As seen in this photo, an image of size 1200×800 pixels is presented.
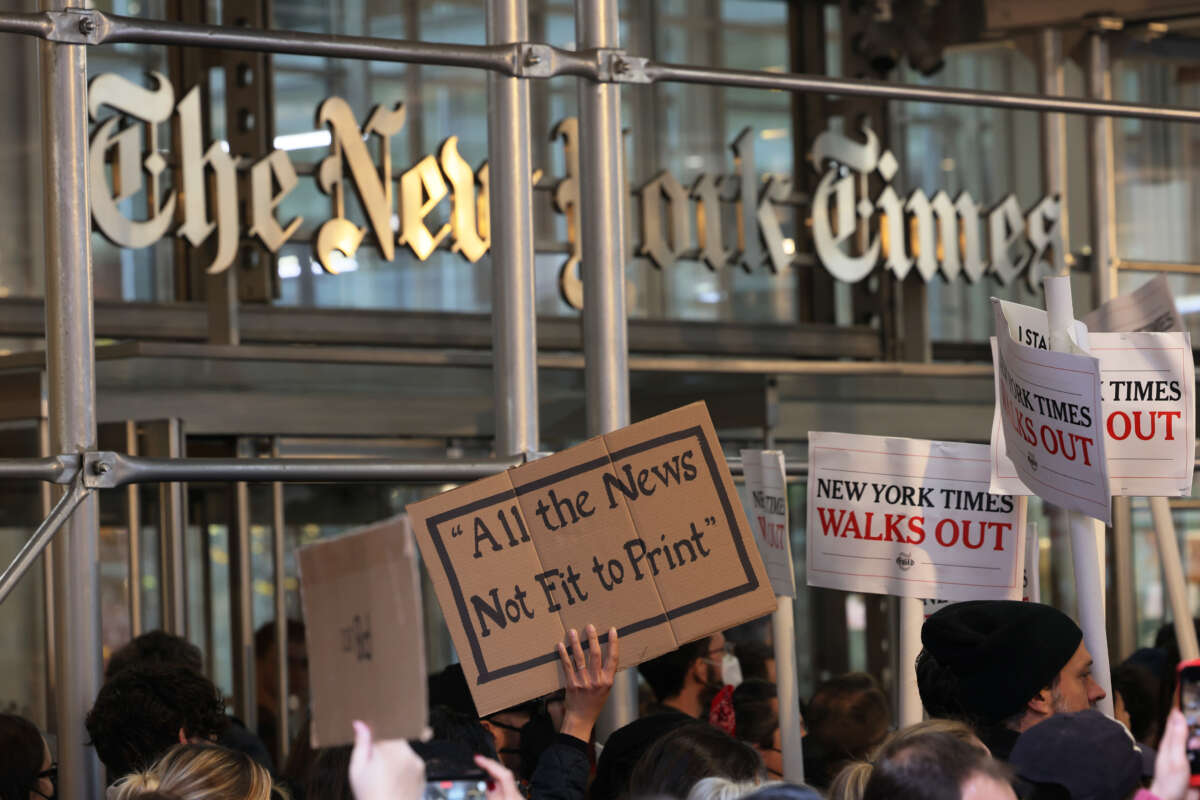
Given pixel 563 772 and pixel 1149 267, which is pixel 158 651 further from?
pixel 1149 267

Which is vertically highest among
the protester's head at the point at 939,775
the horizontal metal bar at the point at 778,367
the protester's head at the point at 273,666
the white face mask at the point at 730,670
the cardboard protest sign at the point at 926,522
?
the horizontal metal bar at the point at 778,367

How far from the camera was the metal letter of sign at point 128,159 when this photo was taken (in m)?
7.08

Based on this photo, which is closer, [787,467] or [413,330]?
[787,467]

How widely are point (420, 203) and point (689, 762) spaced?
515 cm

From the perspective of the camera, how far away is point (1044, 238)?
945 centimetres

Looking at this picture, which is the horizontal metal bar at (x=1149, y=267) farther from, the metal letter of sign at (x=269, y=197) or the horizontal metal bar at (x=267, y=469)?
the horizontal metal bar at (x=267, y=469)

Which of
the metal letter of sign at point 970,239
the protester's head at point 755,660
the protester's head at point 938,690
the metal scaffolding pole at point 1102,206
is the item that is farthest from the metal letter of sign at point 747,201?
the protester's head at point 938,690

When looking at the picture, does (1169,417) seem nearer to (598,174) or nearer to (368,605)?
(598,174)

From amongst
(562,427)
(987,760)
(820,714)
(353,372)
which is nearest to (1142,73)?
(562,427)

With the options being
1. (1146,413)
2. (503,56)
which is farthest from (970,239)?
(503,56)

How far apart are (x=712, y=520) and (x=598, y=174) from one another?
1148 millimetres

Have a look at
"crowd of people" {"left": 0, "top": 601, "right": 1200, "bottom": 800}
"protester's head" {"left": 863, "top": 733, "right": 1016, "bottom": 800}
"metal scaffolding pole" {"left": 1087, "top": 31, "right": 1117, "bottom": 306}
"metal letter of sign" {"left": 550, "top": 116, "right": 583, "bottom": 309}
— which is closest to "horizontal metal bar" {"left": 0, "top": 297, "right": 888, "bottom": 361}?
"metal letter of sign" {"left": 550, "top": 116, "right": 583, "bottom": 309}

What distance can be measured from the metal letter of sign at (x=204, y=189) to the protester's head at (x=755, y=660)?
2.86 m

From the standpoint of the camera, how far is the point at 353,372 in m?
7.09
